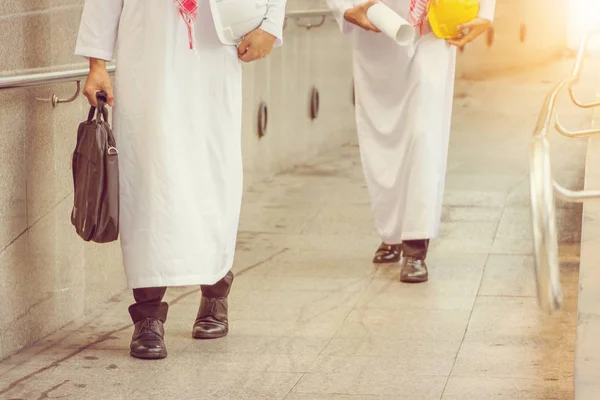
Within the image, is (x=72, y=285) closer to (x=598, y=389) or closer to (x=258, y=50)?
(x=258, y=50)

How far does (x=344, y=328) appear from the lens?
5.11 m

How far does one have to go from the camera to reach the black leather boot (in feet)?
16.2

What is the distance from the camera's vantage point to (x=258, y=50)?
4645mm

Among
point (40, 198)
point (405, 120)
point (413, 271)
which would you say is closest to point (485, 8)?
point (405, 120)

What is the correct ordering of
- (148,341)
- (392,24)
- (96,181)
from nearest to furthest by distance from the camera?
(96,181) → (148,341) → (392,24)

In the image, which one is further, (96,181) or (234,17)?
(234,17)

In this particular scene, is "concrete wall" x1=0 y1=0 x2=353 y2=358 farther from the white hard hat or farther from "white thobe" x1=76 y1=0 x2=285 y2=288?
the white hard hat

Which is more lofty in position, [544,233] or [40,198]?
[544,233]

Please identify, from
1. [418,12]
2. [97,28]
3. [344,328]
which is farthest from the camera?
[418,12]

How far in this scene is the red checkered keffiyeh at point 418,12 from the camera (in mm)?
5773

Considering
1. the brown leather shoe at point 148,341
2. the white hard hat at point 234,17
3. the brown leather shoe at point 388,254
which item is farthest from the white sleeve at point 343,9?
the brown leather shoe at point 148,341

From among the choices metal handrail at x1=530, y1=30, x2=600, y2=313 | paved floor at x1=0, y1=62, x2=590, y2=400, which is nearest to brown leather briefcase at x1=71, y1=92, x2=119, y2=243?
paved floor at x1=0, y1=62, x2=590, y2=400

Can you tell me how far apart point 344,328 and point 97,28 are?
147 centimetres

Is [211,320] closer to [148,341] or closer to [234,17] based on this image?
[148,341]
